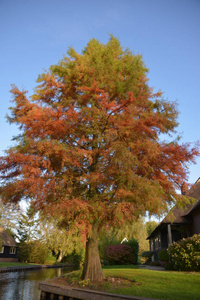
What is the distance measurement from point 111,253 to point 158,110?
16.8m

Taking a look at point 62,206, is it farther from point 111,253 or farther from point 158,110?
point 111,253

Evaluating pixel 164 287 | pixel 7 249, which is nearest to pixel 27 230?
pixel 7 249

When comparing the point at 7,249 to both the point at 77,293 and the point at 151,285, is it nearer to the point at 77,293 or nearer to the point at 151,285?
the point at 77,293

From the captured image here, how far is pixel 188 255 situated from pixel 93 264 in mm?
6657

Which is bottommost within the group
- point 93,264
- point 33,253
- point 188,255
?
point 33,253

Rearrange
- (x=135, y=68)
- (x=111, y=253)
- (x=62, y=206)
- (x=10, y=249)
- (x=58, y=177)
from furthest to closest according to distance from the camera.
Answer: (x=10, y=249) → (x=111, y=253) → (x=135, y=68) → (x=58, y=177) → (x=62, y=206)

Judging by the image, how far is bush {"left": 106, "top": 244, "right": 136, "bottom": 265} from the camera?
77.6 feet

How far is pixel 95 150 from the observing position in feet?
39.9

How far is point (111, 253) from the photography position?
23922mm

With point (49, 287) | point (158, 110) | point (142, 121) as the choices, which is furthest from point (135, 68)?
point (49, 287)

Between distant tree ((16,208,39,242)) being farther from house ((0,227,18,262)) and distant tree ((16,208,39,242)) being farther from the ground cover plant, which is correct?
the ground cover plant

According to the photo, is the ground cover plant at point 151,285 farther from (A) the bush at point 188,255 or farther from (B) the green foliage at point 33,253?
(B) the green foliage at point 33,253

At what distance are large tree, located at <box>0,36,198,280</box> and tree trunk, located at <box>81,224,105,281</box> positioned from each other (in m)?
0.04

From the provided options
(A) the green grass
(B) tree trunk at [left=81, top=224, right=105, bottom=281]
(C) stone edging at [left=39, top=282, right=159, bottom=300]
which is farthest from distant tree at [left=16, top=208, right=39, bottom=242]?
(A) the green grass
